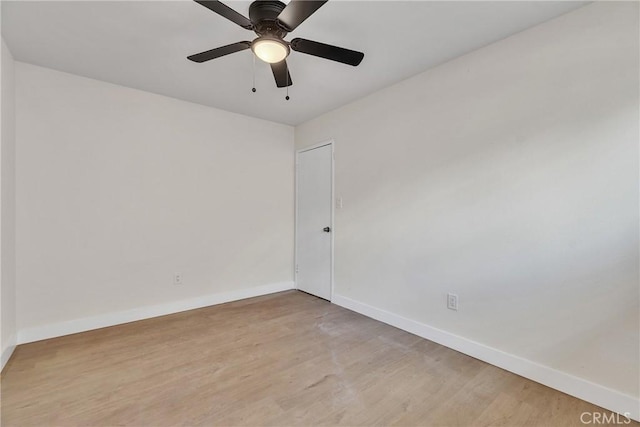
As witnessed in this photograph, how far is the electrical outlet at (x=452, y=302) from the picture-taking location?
7.66 ft

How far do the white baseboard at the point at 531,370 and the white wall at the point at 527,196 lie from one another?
4cm

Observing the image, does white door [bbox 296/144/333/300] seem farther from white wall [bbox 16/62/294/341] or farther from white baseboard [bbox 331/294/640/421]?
white baseboard [bbox 331/294/640/421]

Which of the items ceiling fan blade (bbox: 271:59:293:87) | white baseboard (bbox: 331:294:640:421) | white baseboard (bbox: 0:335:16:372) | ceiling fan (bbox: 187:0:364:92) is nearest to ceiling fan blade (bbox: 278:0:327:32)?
ceiling fan (bbox: 187:0:364:92)

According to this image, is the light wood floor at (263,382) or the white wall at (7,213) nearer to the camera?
the light wood floor at (263,382)

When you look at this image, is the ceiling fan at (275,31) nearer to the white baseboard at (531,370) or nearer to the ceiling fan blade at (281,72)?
the ceiling fan blade at (281,72)

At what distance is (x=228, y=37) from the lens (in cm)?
204

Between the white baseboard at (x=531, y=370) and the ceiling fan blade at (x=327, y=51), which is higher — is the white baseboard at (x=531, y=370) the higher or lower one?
the lower one

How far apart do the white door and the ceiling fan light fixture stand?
74.4 inches

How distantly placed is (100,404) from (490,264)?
Answer: 9.00 feet

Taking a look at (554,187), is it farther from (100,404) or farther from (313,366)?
(100,404)

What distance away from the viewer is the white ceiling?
176 cm

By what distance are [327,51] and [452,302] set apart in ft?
7.01

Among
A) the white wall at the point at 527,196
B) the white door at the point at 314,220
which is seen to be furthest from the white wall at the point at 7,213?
the white wall at the point at 527,196

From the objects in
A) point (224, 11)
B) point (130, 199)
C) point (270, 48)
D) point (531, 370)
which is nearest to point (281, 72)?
point (270, 48)
